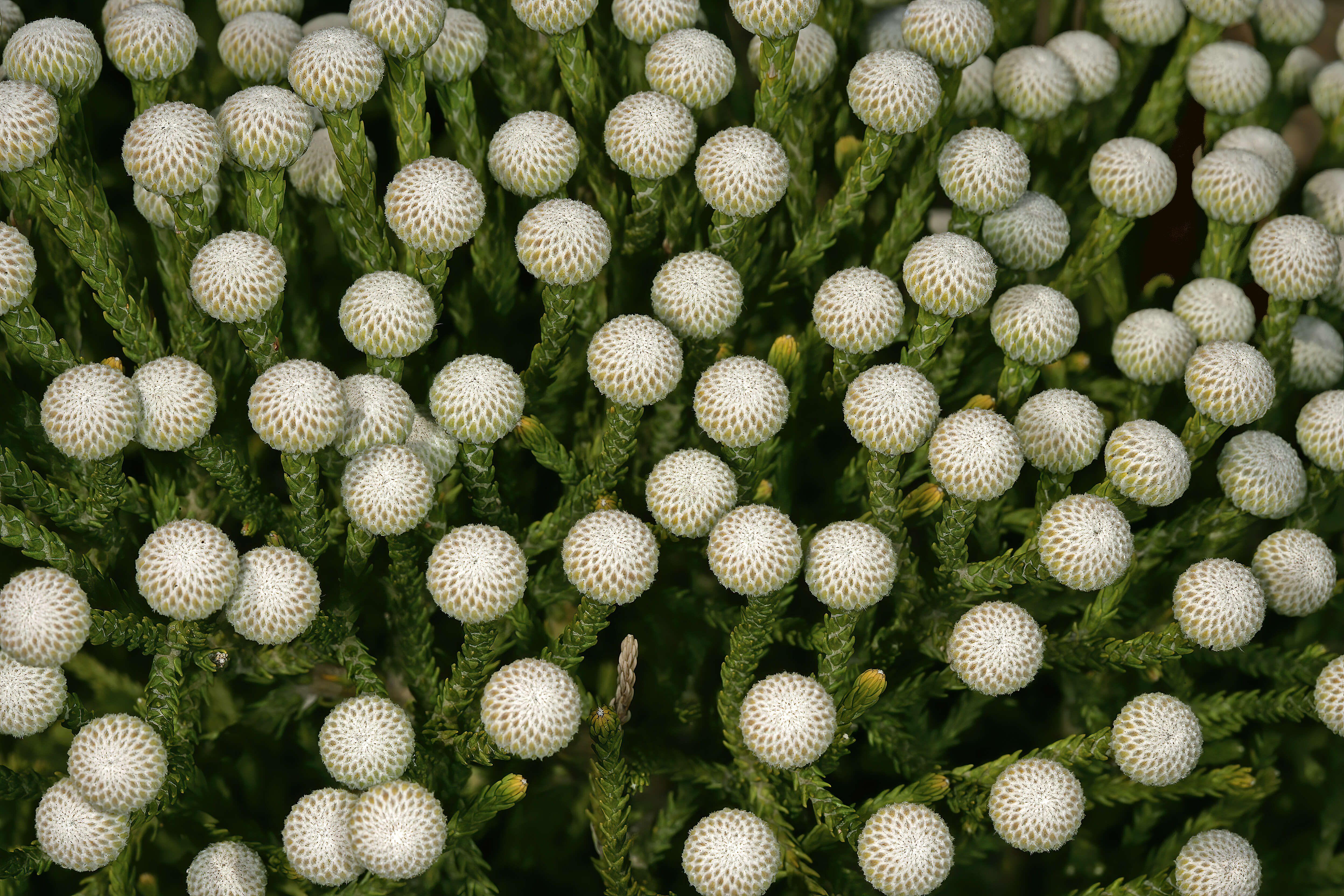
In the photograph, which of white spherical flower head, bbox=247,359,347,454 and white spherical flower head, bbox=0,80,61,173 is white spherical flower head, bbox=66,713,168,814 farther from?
white spherical flower head, bbox=0,80,61,173

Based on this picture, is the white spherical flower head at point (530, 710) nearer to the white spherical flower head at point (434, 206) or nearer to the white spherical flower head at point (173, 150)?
the white spherical flower head at point (434, 206)

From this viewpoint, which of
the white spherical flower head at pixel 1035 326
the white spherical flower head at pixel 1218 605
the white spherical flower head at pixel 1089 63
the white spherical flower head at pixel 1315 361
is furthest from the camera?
the white spherical flower head at pixel 1089 63

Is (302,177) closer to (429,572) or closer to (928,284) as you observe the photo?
(429,572)

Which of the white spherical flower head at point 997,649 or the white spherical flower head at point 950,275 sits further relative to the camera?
the white spherical flower head at point 950,275

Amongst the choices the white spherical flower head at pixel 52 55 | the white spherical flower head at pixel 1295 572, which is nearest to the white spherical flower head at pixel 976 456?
the white spherical flower head at pixel 1295 572

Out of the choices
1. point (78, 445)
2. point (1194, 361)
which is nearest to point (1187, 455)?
point (1194, 361)

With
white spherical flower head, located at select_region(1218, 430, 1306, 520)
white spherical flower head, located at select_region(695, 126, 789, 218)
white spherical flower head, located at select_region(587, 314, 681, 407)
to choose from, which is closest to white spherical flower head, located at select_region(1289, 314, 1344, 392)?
white spherical flower head, located at select_region(1218, 430, 1306, 520)
